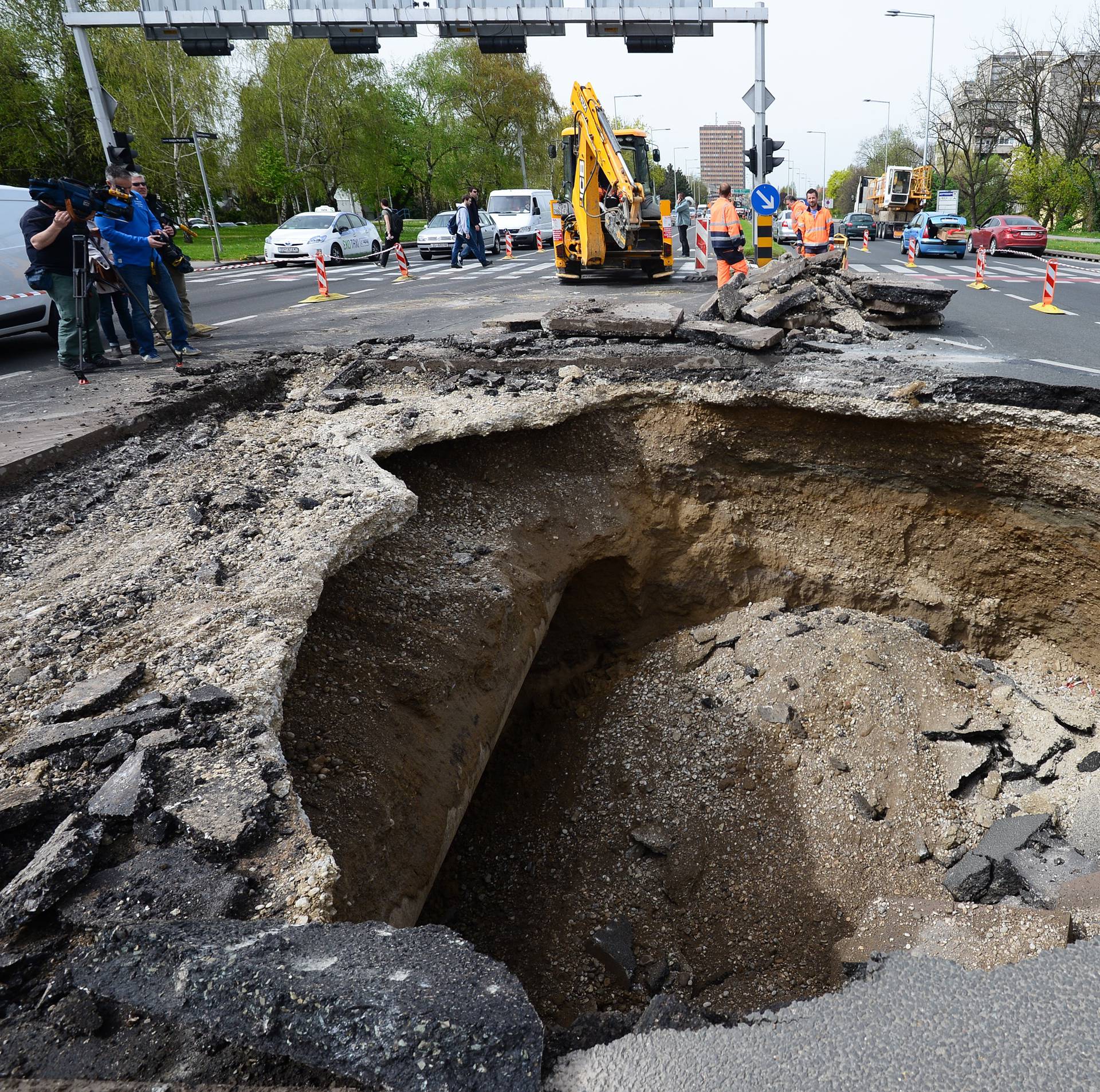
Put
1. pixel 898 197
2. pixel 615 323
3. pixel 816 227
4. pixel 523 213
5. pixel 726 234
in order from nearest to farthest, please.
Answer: pixel 615 323 < pixel 726 234 < pixel 816 227 < pixel 523 213 < pixel 898 197

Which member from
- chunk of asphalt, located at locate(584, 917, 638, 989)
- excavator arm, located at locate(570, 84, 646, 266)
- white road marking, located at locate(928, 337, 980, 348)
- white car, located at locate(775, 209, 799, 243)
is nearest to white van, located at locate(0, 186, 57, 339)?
excavator arm, located at locate(570, 84, 646, 266)

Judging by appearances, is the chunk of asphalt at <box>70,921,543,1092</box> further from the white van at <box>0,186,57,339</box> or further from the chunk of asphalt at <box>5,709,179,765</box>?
the white van at <box>0,186,57,339</box>

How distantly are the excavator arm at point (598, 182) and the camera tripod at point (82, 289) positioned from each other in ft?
27.9

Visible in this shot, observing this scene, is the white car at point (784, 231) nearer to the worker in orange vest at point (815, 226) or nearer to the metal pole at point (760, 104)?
the metal pole at point (760, 104)

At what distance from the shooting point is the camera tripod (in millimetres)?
7570

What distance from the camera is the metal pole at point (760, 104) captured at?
1670 centimetres

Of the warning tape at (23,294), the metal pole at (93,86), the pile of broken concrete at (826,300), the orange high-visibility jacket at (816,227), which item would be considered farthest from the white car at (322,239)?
the pile of broken concrete at (826,300)

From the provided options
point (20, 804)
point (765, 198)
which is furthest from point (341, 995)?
point (765, 198)

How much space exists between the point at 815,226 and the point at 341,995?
15.5 m

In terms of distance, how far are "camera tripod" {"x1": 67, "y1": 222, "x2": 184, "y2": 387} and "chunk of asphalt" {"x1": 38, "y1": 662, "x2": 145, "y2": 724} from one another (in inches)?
225

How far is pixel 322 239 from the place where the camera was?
2484 cm

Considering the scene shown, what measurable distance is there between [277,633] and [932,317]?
997 centimetres

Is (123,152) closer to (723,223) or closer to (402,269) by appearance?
(402,269)

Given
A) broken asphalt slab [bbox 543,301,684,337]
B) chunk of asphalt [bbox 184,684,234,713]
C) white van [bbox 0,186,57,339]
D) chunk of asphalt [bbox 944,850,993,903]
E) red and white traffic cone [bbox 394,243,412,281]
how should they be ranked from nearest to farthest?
chunk of asphalt [bbox 184,684,234,713]
chunk of asphalt [bbox 944,850,993,903]
broken asphalt slab [bbox 543,301,684,337]
white van [bbox 0,186,57,339]
red and white traffic cone [bbox 394,243,412,281]
